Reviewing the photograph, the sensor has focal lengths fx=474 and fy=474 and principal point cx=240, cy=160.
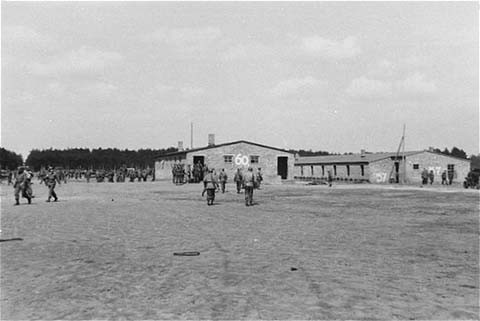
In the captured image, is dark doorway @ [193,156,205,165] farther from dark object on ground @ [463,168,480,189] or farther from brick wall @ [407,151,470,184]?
dark object on ground @ [463,168,480,189]

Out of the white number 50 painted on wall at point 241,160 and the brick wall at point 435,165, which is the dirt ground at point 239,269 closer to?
the white number 50 painted on wall at point 241,160

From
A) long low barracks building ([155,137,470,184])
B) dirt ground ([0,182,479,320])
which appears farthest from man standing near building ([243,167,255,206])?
long low barracks building ([155,137,470,184])

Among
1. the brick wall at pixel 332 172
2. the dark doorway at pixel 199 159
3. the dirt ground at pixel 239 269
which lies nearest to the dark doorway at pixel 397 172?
the brick wall at pixel 332 172

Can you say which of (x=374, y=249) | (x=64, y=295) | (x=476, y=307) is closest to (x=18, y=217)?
(x=64, y=295)

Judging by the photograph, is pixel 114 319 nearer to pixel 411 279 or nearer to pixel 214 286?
pixel 214 286

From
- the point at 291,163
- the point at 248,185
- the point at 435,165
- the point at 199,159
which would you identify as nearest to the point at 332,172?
the point at 291,163

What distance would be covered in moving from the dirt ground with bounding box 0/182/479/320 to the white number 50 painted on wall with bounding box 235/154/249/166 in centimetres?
3610

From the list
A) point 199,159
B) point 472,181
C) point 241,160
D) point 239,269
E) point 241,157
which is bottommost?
point 239,269

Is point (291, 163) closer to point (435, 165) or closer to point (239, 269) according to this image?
point (435, 165)

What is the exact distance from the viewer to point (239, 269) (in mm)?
7398

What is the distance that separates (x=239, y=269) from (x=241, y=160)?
42792 mm

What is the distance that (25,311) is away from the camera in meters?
5.29

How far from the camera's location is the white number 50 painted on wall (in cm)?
5009

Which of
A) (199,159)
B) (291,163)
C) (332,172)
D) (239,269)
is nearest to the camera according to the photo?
(239,269)
